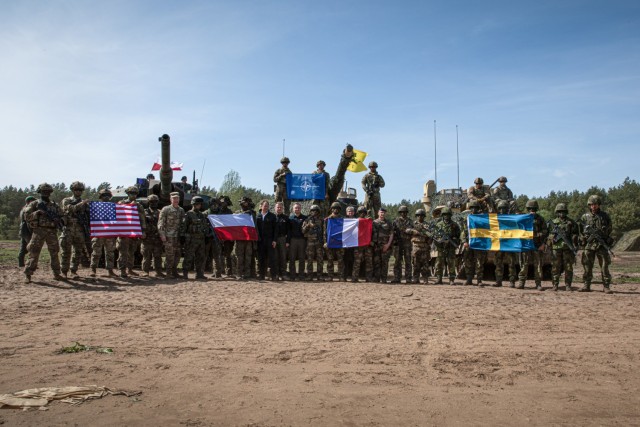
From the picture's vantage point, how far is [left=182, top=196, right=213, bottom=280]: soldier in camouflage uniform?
42.4ft

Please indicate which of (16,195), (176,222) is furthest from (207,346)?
(16,195)

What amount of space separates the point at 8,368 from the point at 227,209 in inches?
370

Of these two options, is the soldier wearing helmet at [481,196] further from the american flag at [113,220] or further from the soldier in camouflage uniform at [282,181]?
the american flag at [113,220]

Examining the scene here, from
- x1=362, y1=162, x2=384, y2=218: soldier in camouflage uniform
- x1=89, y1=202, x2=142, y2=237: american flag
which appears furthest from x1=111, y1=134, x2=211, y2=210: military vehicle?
x1=362, y1=162, x2=384, y2=218: soldier in camouflage uniform

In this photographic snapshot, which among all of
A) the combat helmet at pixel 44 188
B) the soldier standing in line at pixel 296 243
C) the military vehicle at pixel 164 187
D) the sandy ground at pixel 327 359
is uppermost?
the military vehicle at pixel 164 187

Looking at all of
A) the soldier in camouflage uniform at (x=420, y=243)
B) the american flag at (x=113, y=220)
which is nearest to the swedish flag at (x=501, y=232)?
the soldier in camouflage uniform at (x=420, y=243)

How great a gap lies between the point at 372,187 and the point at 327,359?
33.1 feet

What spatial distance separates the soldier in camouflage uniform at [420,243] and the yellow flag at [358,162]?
347 centimetres

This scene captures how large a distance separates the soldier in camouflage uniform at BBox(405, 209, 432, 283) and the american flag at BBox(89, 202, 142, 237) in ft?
23.8

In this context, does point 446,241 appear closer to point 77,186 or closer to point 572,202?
point 77,186

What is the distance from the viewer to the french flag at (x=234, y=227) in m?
13.1

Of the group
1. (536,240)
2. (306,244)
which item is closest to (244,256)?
(306,244)

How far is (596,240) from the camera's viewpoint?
11.4 m

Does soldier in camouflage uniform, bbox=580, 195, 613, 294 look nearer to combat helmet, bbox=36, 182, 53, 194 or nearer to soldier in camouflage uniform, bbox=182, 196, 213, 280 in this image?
soldier in camouflage uniform, bbox=182, 196, 213, 280
